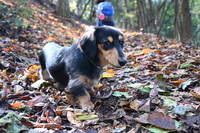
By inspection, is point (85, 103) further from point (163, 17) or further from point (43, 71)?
point (163, 17)

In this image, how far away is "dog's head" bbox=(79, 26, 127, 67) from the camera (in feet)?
11.4

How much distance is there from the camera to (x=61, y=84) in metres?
4.25

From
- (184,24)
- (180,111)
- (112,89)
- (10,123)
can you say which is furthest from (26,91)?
(184,24)

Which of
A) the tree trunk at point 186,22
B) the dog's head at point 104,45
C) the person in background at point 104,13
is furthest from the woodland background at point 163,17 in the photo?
the dog's head at point 104,45

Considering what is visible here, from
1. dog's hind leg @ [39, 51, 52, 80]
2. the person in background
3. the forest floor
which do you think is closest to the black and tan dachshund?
the forest floor

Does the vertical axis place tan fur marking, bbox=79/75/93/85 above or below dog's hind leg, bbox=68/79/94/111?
above

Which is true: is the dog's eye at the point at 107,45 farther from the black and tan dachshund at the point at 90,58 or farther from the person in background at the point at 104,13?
the person in background at the point at 104,13

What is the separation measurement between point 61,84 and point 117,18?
30123mm

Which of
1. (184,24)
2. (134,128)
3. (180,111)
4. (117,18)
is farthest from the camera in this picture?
(117,18)

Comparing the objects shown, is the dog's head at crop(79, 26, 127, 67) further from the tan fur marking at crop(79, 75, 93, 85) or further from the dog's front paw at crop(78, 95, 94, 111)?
the dog's front paw at crop(78, 95, 94, 111)

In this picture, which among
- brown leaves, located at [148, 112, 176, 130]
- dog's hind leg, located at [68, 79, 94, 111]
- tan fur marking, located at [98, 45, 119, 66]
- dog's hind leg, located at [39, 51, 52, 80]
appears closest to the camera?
brown leaves, located at [148, 112, 176, 130]

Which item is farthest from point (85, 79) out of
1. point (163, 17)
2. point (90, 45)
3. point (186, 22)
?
point (163, 17)

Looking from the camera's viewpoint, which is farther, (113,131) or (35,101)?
(35,101)

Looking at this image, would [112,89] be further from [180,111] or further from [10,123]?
[10,123]
